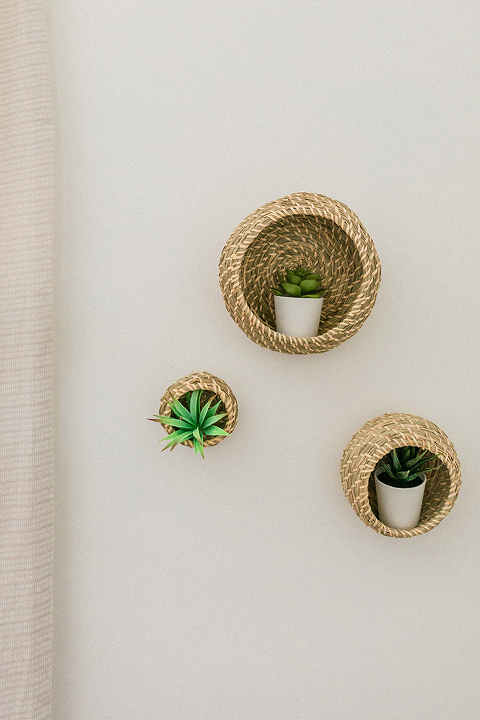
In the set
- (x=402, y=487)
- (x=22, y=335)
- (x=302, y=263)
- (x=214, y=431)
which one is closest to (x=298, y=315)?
(x=302, y=263)

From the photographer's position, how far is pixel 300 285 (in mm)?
823

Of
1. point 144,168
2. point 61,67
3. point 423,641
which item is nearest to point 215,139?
point 144,168

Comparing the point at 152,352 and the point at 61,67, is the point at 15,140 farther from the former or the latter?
the point at 152,352

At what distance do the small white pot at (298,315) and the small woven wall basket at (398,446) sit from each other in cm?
21

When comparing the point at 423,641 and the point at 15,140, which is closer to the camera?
the point at 15,140

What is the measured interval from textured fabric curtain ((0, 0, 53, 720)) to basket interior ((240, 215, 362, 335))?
367 mm

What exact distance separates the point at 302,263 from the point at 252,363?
0.21 meters

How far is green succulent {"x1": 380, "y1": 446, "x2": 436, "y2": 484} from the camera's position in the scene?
32.4 inches

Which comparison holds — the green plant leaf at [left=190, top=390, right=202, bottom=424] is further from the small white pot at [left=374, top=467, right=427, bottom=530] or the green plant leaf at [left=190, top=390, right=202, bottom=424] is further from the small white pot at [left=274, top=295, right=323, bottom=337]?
the small white pot at [left=374, top=467, right=427, bottom=530]

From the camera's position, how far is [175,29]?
892 mm

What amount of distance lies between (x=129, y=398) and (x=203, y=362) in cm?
16

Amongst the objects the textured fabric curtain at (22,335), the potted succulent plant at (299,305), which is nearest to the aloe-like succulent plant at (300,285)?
the potted succulent plant at (299,305)

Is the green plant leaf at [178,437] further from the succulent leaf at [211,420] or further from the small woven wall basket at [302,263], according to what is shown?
the small woven wall basket at [302,263]

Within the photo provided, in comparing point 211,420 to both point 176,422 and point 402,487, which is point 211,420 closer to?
point 176,422
